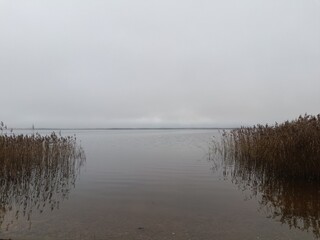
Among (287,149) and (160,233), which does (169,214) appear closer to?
(160,233)

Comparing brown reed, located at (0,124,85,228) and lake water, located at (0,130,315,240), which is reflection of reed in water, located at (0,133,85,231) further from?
lake water, located at (0,130,315,240)

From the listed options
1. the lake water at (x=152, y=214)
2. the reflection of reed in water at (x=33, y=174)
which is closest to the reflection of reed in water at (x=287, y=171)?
the lake water at (x=152, y=214)

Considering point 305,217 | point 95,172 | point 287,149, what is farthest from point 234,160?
point 305,217

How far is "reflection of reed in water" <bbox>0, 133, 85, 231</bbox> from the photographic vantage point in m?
8.84

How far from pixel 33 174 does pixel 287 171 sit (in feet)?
31.7

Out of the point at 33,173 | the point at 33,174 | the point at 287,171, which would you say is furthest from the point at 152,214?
the point at 33,173

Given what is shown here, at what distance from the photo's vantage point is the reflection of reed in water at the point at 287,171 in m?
8.07

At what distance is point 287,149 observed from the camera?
11.9 m

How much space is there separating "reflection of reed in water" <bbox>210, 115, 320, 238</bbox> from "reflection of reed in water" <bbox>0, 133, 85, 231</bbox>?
20.3 ft

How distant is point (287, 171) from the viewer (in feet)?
39.2

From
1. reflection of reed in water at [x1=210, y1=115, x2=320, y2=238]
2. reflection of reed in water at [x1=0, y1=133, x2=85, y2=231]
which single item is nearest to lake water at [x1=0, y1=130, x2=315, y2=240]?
reflection of reed in water at [x1=0, y1=133, x2=85, y2=231]

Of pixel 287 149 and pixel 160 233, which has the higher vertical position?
pixel 287 149

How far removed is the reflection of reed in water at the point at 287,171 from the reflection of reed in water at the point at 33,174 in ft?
20.3

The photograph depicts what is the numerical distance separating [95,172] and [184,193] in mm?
Answer: 5979
